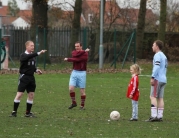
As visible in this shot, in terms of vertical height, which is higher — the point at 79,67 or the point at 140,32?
the point at 79,67

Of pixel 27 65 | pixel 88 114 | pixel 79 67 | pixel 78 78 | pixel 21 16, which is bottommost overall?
pixel 88 114

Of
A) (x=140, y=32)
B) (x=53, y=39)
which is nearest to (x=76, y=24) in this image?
(x=53, y=39)

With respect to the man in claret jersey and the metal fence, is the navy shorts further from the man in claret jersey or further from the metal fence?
the metal fence

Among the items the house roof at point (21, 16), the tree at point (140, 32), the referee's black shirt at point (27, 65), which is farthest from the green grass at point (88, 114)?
the house roof at point (21, 16)

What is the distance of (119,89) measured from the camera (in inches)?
883

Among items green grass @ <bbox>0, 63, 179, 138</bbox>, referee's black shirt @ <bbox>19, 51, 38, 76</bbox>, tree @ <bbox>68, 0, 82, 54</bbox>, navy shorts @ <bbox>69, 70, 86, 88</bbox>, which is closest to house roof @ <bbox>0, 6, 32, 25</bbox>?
tree @ <bbox>68, 0, 82, 54</bbox>

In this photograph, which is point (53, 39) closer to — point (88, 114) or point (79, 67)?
point (79, 67)

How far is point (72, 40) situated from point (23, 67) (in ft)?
75.2

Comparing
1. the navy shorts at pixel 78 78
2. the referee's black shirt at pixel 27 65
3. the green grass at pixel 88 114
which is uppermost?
the referee's black shirt at pixel 27 65

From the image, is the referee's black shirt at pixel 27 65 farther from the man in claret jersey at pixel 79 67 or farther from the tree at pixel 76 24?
the tree at pixel 76 24

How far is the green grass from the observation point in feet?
39.2

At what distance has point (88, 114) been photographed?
15.2m

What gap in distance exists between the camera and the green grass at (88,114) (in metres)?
11.9

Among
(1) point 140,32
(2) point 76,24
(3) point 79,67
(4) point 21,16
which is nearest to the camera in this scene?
(3) point 79,67
